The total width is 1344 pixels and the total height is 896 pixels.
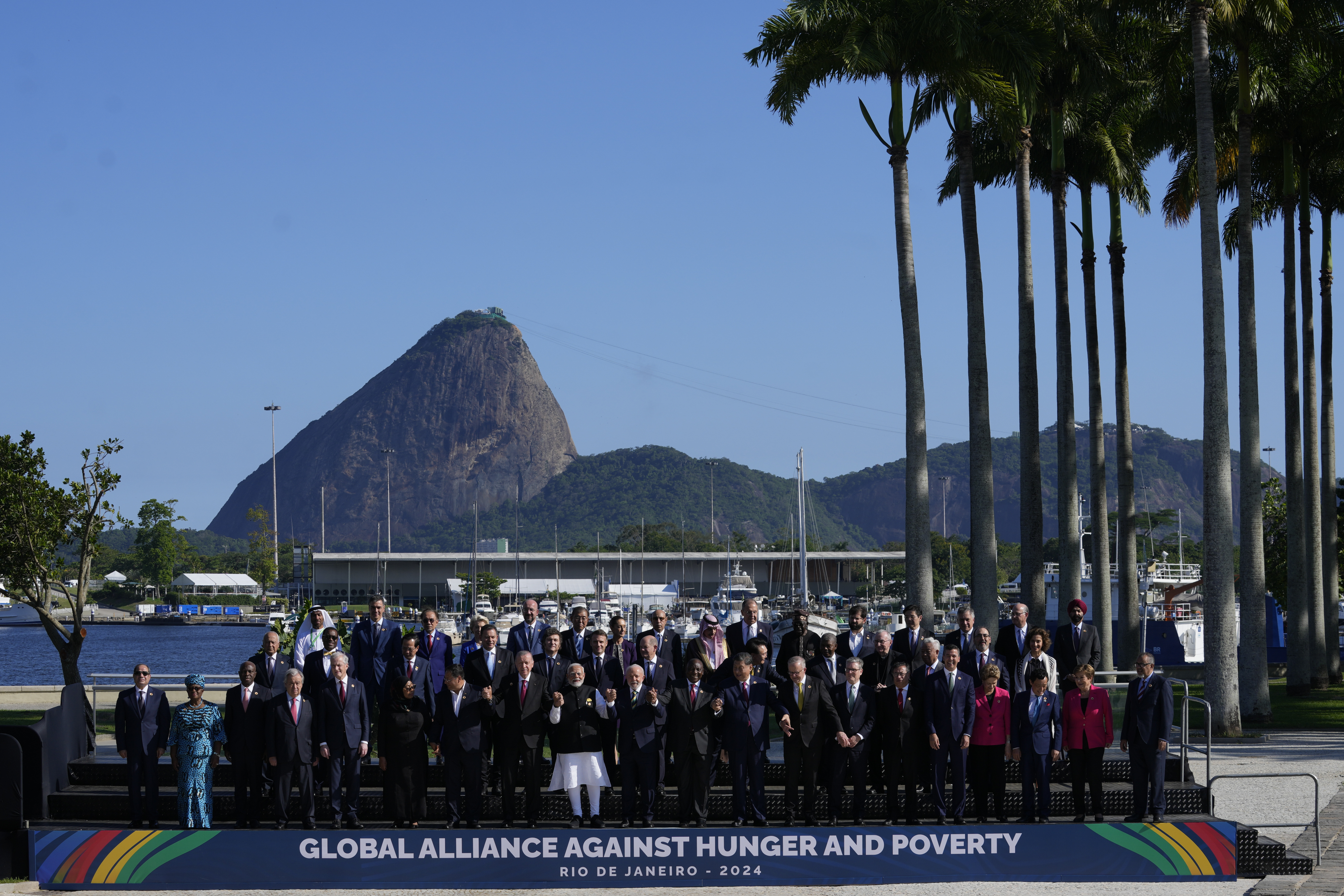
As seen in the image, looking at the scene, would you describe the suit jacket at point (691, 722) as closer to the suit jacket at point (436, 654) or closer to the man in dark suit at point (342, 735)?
the suit jacket at point (436, 654)

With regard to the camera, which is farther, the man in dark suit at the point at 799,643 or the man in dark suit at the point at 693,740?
the man in dark suit at the point at 799,643

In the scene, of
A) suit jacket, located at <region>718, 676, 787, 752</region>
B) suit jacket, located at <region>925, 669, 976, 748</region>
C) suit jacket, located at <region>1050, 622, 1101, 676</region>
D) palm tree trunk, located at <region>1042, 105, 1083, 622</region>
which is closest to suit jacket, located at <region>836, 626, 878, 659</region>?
suit jacket, located at <region>925, 669, 976, 748</region>

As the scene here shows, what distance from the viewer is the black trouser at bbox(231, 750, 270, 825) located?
13609 millimetres

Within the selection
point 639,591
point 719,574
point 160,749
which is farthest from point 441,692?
point 719,574

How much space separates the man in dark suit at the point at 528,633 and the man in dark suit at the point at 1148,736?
249 inches

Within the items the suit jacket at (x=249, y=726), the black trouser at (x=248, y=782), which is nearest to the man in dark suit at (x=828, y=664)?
the suit jacket at (x=249, y=726)

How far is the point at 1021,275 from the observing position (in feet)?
93.1

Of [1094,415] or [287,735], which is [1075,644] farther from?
[1094,415]

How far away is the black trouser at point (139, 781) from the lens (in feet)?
45.2

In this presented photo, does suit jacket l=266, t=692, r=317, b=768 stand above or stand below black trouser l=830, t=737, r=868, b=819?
above

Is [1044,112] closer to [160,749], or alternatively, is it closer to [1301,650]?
[1301,650]

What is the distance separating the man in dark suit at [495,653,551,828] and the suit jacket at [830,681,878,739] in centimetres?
310

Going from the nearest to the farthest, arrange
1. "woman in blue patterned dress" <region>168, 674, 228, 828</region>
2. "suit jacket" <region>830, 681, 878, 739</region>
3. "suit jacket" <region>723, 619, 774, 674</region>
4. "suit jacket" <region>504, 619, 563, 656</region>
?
"woman in blue patterned dress" <region>168, 674, 228, 828</region>
"suit jacket" <region>830, 681, 878, 739</region>
"suit jacket" <region>723, 619, 774, 674</region>
"suit jacket" <region>504, 619, 563, 656</region>

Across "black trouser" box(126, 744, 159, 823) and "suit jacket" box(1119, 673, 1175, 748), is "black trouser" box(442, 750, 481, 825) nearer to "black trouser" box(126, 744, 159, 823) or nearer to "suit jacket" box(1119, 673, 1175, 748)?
"black trouser" box(126, 744, 159, 823)
